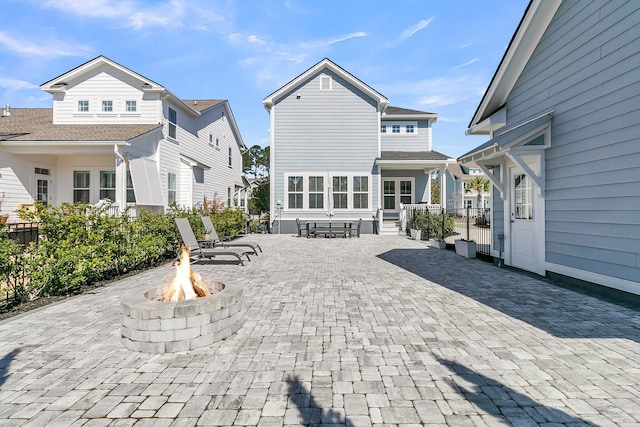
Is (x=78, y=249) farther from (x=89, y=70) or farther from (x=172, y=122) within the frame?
(x=89, y=70)

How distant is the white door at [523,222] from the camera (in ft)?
25.4

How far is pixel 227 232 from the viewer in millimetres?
15430

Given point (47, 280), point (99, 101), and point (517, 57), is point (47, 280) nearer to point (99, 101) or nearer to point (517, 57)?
point (517, 57)

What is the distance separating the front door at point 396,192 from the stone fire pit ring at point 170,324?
58.6 feet

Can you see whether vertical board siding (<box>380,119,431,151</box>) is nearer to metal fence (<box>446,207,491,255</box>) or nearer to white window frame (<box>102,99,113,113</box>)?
metal fence (<box>446,207,491,255</box>)

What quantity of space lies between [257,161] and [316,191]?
4451 cm

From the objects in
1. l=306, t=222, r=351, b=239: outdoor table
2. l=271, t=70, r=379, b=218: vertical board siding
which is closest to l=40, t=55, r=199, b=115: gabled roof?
l=271, t=70, r=379, b=218: vertical board siding

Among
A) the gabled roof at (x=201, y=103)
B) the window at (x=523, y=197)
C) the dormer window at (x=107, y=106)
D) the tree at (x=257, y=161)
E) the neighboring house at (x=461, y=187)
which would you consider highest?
the tree at (x=257, y=161)

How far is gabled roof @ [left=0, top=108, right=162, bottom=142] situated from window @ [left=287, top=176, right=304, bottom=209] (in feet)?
24.3

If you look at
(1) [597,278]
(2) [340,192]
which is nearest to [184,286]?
(1) [597,278]

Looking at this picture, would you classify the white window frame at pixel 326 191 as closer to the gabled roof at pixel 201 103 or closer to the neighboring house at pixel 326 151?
the neighboring house at pixel 326 151

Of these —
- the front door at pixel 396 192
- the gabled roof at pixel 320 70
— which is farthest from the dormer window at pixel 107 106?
the front door at pixel 396 192

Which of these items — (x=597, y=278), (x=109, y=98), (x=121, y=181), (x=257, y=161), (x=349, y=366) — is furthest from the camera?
(x=257, y=161)

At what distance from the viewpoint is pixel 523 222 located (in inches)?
319
